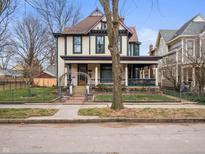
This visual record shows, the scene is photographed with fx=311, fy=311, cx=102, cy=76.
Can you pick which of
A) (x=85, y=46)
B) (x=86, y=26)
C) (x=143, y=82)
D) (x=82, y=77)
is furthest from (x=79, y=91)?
(x=86, y=26)

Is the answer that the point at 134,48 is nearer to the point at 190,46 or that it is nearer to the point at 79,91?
the point at 190,46

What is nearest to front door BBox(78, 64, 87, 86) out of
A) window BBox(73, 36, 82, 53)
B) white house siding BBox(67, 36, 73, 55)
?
window BBox(73, 36, 82, 53)

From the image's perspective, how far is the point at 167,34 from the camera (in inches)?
1827

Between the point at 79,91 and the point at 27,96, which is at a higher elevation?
the point at 79,91

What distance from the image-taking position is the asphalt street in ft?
25.3

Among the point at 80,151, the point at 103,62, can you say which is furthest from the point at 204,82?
the point at 80,151

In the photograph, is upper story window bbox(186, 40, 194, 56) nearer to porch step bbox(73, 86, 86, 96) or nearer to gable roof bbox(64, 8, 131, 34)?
gable roof bbox(64, 8, 131, 34)

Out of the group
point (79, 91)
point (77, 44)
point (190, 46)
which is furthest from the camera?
point (190, 46)

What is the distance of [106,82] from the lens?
32.2 metres

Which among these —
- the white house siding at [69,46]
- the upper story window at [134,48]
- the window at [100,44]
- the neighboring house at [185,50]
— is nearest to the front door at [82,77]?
the white house siding at [69,46]

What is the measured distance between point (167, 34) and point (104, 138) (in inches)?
1544

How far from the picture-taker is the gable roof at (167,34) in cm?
4514

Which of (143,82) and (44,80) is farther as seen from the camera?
(44,80)

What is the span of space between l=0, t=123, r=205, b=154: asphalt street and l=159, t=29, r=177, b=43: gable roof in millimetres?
34302
